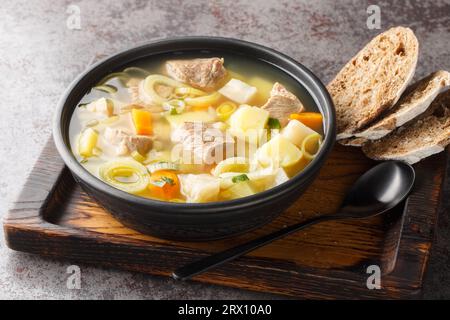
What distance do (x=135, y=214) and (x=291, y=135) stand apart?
2.51 feet

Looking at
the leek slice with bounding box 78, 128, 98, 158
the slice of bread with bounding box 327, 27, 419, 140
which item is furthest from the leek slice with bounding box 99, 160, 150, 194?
the slice of bread with bounding box 327, 27, 419, 140

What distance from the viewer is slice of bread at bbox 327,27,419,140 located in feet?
10.1

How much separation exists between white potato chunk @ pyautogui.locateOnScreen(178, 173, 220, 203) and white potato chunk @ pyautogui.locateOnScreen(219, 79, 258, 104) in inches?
20.6

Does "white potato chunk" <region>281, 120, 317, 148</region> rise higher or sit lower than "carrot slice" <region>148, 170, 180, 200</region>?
higher

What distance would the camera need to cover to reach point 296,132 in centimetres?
285

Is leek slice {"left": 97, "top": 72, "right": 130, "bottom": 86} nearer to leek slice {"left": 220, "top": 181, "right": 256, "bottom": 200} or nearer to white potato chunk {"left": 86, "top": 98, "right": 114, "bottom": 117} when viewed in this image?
white potato chunk {"left": 86, "top": 98, "right": 114, "bottom": 117}

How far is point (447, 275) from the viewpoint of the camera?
281 centimetres

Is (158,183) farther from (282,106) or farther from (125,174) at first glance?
(282,106)

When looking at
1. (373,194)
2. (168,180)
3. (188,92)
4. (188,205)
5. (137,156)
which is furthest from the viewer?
(188,92)

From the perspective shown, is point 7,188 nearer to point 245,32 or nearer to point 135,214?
point 135,214

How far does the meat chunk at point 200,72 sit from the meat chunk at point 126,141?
43 cm

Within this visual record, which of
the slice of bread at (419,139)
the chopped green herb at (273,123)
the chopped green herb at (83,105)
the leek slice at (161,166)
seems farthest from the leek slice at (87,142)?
the slice of bread at (419,139)

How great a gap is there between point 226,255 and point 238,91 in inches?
34.3

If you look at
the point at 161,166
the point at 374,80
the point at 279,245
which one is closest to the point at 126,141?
the point at 161,166
